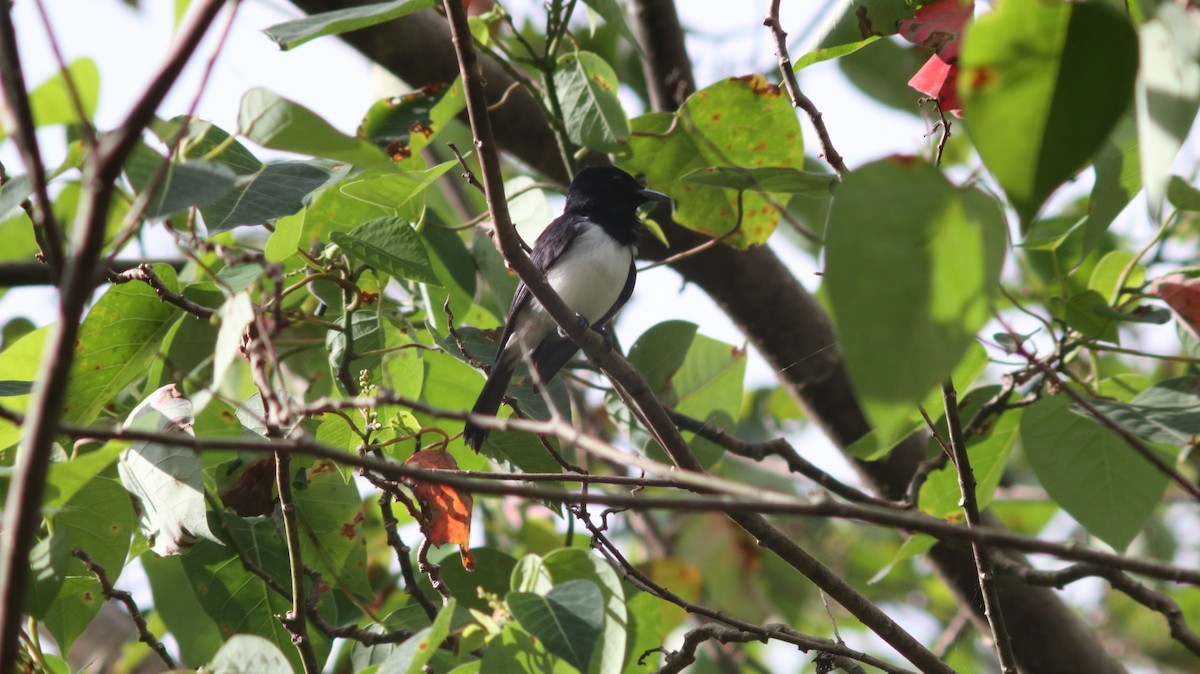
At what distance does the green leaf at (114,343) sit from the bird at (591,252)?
1662 mm

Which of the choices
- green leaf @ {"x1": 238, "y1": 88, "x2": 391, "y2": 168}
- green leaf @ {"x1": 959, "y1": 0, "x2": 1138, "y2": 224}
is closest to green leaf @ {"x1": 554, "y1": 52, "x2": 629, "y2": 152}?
green leaf @ {"x1": 238, "y1": 88, "x2": 391, "y2": 168}

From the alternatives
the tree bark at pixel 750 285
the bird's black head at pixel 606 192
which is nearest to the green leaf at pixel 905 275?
the tree bark at pixel 750 285

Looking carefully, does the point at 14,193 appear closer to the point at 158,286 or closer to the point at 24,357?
the point at 158,286

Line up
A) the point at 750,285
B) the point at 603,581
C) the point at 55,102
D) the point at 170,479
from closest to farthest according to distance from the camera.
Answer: the point at 55,102
the point at 170,479
the point at 603,581
the point at 750,285

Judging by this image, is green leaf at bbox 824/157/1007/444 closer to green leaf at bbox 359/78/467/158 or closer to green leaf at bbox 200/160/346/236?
green leaf at bbox 200/160/346/236

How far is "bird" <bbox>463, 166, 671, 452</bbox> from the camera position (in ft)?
12.7

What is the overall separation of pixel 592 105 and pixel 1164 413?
153cm

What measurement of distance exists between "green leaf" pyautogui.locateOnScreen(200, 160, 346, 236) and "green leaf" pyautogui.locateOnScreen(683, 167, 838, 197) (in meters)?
0.76

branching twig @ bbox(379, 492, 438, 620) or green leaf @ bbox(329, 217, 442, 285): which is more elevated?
green leaf @ bbox(329, 217, 442, 285)

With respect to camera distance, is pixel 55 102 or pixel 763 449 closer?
pixel 55 102

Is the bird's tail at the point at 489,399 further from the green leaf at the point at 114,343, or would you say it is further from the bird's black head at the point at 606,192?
the bird's black head at the point at 606,192

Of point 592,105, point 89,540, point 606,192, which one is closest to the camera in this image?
point 89,540

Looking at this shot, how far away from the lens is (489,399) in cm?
259

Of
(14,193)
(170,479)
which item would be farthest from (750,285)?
(14,193)
